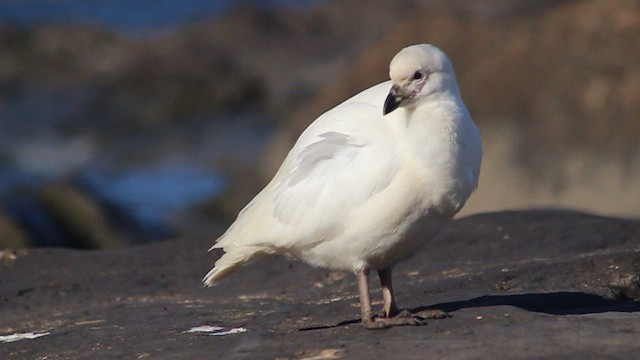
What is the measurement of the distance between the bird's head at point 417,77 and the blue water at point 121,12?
28.5 m

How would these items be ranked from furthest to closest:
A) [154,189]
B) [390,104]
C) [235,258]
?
1. [154,189]
2. [235,258]
3. [390,104]

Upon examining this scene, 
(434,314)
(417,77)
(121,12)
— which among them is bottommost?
(434,314)

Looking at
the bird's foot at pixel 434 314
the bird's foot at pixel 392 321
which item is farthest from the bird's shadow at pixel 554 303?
the bird's foot at pixel 392 321

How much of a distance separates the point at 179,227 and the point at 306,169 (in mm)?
13134

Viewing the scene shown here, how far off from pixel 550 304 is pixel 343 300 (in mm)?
1547

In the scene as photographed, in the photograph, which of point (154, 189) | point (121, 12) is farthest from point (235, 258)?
point (121, 12)

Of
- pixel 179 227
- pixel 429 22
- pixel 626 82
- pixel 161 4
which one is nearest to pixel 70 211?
pixel 179 227

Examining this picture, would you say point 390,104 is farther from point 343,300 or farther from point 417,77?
point 343,300

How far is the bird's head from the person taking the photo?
856 cm

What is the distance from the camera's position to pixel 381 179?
8.41 m

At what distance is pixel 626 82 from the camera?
1780 cm

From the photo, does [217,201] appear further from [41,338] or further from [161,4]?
[161,4]

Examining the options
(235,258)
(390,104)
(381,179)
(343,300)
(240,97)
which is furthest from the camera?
(240,97)

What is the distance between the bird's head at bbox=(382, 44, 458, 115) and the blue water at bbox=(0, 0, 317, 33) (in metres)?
28.5
